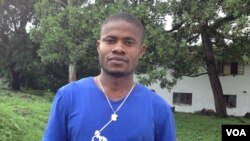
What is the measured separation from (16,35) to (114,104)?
31.5m

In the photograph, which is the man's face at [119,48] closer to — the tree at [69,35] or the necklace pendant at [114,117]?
the necklace pendant at [114,117]

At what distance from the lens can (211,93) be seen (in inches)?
1151

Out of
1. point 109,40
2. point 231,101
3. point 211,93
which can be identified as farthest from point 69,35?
point 109,40

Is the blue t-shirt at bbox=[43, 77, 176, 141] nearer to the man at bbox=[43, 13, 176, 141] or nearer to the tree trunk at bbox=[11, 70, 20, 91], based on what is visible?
the man at bbox=[43, 13, 176, 141]

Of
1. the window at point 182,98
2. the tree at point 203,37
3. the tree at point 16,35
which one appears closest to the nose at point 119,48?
the tree at point 203,37

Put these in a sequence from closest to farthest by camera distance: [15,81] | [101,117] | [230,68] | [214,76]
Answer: [101,117] < [214,76] < [230,68] < [15,81]

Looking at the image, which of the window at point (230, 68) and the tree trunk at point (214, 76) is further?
the window at point (230, 68)

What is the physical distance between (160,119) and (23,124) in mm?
8054

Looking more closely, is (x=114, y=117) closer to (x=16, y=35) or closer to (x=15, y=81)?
(x=16, y=35)

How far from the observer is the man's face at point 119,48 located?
213 cm

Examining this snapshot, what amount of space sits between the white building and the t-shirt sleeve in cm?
2703

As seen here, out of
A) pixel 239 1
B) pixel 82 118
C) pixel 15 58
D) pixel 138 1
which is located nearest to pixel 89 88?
pixel 82 118

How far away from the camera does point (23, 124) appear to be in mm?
9750

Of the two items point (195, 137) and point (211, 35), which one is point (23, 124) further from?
point (211, 35)
